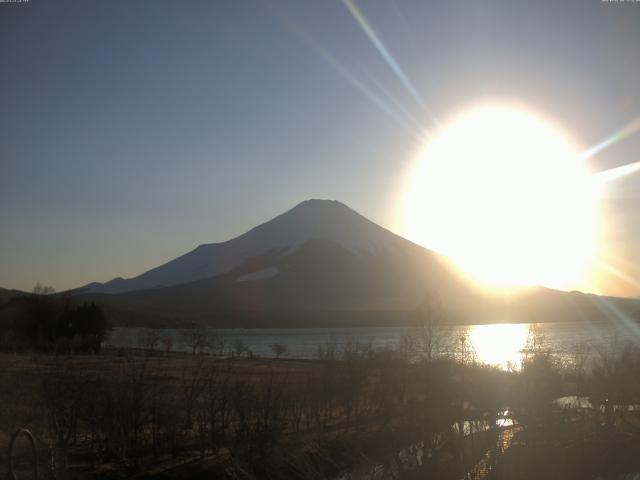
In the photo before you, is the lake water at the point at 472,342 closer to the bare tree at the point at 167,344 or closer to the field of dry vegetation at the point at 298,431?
the bare tree at the point at 167,344

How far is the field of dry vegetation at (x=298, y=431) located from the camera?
1644cm

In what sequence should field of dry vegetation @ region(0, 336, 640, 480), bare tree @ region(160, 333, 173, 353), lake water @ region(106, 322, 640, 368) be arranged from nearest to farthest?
field of dry vegetation @ region(0, 336, 640, 480), lake water @ region(106, 322, 640, 368), bare tree @ region(160, 333, 173, 353)

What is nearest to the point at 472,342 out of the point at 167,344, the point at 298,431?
the point at 167,344

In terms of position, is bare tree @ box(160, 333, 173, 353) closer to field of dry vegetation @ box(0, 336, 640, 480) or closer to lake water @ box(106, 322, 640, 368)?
lake water @ box(106, 322, 640, 368)

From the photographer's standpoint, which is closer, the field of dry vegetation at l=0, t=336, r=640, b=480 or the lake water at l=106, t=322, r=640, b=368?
the field of dry vegetation at l=0, t=336, r=640, b=480

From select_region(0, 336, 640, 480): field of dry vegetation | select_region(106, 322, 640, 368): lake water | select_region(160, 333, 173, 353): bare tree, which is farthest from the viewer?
select_region(160, 333, 173, 353): bare tree

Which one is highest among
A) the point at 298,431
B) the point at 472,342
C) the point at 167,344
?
the point at 472,342

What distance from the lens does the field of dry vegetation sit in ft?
53.9

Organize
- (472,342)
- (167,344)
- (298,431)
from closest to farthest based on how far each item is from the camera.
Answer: (298,431), (472,342), (167,344)

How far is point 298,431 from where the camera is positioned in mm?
20125

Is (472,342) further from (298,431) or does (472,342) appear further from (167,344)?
(298,431)

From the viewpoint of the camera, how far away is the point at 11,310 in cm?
6712

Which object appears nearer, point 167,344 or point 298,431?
point 298,431

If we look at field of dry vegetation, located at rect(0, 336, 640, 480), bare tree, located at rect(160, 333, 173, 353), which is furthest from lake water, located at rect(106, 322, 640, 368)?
field of dry vegetation, located at rect(0, 336, 640, 480)
